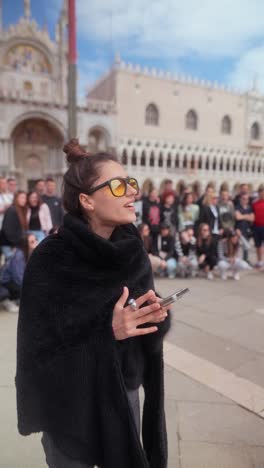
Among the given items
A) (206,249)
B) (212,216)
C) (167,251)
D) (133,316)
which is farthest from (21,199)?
(133,316)

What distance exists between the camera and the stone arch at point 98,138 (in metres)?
24.8

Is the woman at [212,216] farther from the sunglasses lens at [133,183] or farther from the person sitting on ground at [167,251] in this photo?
the sunglasses lens at [133,183]

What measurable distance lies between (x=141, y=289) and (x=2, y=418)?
1666 mm

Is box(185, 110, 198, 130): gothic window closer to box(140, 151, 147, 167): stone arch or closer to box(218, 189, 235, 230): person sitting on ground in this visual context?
box(140, 151, 147, 167): stone arch

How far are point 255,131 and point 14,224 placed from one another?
36.4 meters

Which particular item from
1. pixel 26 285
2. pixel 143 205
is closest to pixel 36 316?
pixel 26 285

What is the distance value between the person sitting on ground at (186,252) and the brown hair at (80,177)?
5.20m

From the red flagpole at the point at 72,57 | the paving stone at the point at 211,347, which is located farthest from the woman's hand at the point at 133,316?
the red flagpole at the point at 72,57

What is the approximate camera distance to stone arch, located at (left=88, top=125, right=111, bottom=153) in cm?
2484

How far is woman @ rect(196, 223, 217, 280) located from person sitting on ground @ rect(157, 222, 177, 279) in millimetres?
508

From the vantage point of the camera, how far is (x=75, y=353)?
1.01 metres

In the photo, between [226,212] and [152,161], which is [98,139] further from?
[226,212]

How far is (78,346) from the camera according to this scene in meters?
1.01

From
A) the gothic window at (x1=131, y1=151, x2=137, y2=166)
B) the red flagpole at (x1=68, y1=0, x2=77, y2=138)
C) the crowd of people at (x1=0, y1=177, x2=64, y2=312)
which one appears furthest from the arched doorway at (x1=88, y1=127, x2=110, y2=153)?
the crowd of people at (x1=0, y1=177, x2=64, y2=312)
